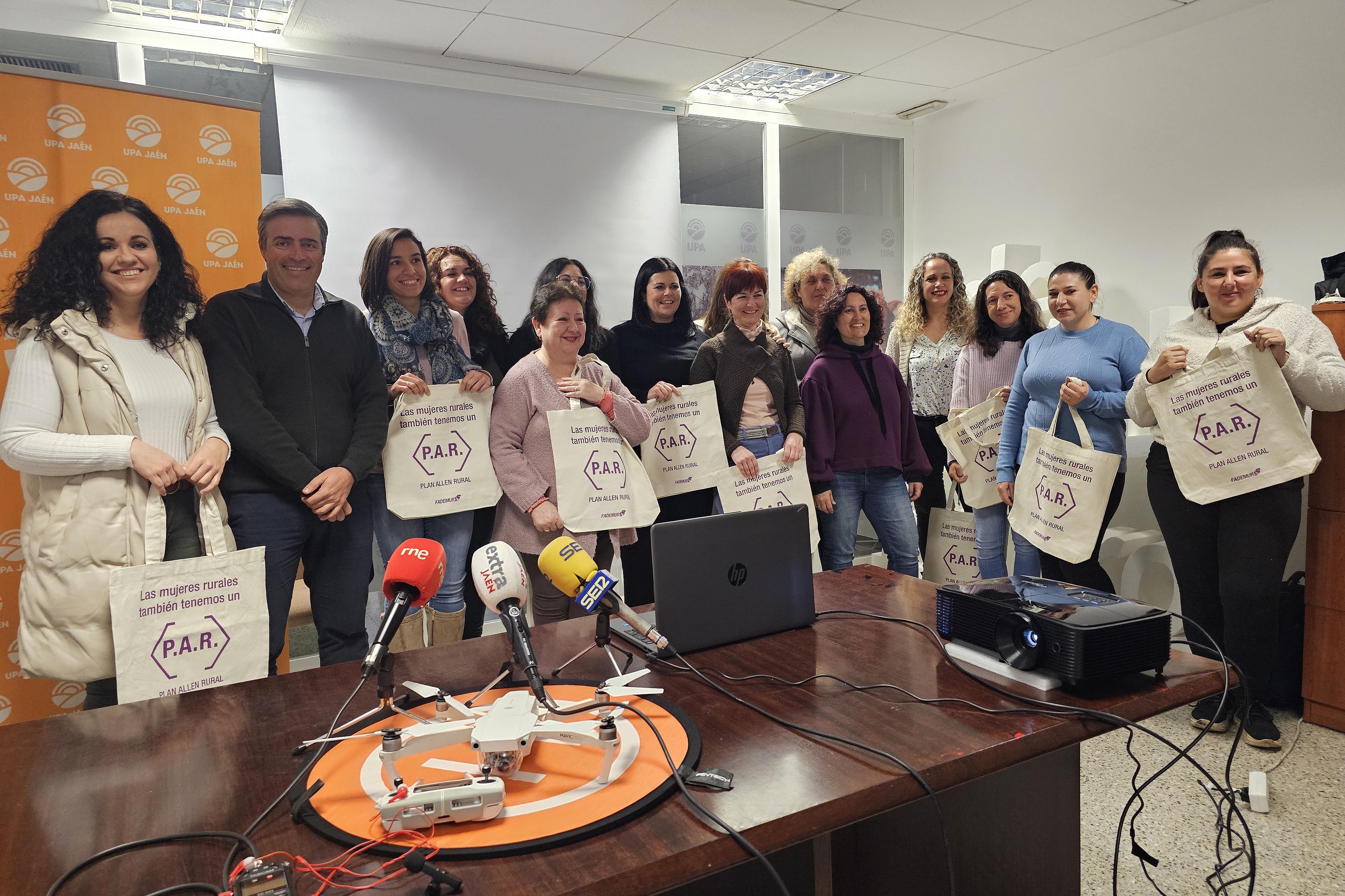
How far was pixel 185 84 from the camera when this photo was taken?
12.8ft

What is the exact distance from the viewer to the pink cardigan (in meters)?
2.64

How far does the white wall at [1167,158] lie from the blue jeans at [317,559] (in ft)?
13.7

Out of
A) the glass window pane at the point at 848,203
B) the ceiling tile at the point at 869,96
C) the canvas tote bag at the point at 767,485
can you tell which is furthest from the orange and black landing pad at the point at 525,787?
the glass window pane at the point at 848,203

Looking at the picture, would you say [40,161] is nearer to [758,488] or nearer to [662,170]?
[758,488]

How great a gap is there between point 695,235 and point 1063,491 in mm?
3017

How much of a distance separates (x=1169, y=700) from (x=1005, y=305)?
99.6 inches

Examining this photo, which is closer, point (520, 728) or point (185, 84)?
point (520, 728)

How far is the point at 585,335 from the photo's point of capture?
2965 millimetres

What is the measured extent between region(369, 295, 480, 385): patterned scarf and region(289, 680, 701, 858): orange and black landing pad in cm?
167

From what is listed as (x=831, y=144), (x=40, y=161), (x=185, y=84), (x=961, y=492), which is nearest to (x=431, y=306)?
(x=40, y=161)

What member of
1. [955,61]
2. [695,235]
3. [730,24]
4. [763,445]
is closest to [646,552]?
[763,445]

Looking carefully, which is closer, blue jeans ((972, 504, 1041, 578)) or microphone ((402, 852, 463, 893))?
microphone ((402, 852, 463, 893))

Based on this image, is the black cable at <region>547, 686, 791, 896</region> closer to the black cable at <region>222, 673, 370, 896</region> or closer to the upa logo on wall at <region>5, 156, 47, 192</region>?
the black cable at <region>222, 673, 370, 896</region>

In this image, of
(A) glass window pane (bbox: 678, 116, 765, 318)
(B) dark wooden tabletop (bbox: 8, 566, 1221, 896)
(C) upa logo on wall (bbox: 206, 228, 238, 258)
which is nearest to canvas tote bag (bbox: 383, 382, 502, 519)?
(C) upa logo on wall (bbox: 206, 228, 238, 258)
